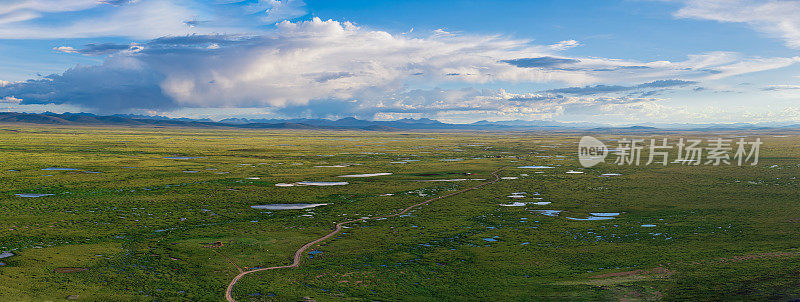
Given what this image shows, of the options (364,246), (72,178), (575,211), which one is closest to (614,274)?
(364,246)

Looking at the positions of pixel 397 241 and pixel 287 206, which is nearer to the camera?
pixel 397 241

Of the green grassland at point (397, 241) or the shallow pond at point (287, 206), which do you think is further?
the shallow pond at point (287, 206)

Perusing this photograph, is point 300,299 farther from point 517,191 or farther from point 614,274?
point 517,191

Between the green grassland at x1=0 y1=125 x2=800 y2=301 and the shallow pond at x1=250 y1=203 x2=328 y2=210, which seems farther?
the shallow pond at x1=250 y1=203 x2=328 y2=210

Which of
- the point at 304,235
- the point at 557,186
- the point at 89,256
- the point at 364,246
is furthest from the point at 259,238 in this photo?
the point at 557,186

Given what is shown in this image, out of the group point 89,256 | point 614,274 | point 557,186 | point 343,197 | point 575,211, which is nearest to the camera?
point 614,274

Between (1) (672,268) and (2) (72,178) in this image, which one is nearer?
(1) (672,268)

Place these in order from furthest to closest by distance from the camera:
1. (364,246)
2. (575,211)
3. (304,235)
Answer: (575,211) → (304,235) → (364,246)
